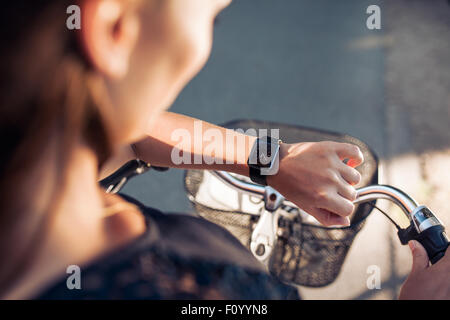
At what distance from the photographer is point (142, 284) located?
442 mm

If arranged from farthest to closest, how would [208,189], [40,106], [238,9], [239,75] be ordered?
[238,9]
[239,75]
[208,189]
[40,106]

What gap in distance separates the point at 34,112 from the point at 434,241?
0.64 meters

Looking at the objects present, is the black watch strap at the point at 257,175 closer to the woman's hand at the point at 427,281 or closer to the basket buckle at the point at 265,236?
the basket buckle at the point at 265,236

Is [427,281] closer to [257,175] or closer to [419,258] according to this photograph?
[419,258]

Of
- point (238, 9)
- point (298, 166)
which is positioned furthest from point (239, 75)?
point (298, 166)

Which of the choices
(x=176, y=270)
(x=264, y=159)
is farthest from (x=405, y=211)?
(x=176, y=270)

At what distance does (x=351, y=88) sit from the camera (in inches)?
88.2

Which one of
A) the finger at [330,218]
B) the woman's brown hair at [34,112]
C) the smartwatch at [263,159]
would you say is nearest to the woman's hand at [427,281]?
the finger at [330,218]

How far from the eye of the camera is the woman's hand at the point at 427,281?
0.56 meters

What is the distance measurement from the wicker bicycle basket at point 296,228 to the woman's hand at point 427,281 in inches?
12.0

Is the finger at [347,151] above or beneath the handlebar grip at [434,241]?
above

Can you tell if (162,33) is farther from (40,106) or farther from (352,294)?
(352,294)

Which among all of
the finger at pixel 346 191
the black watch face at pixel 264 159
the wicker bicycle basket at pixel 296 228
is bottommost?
the wicker bicycle basket at pixel 296 228

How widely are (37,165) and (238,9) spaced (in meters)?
2.60
